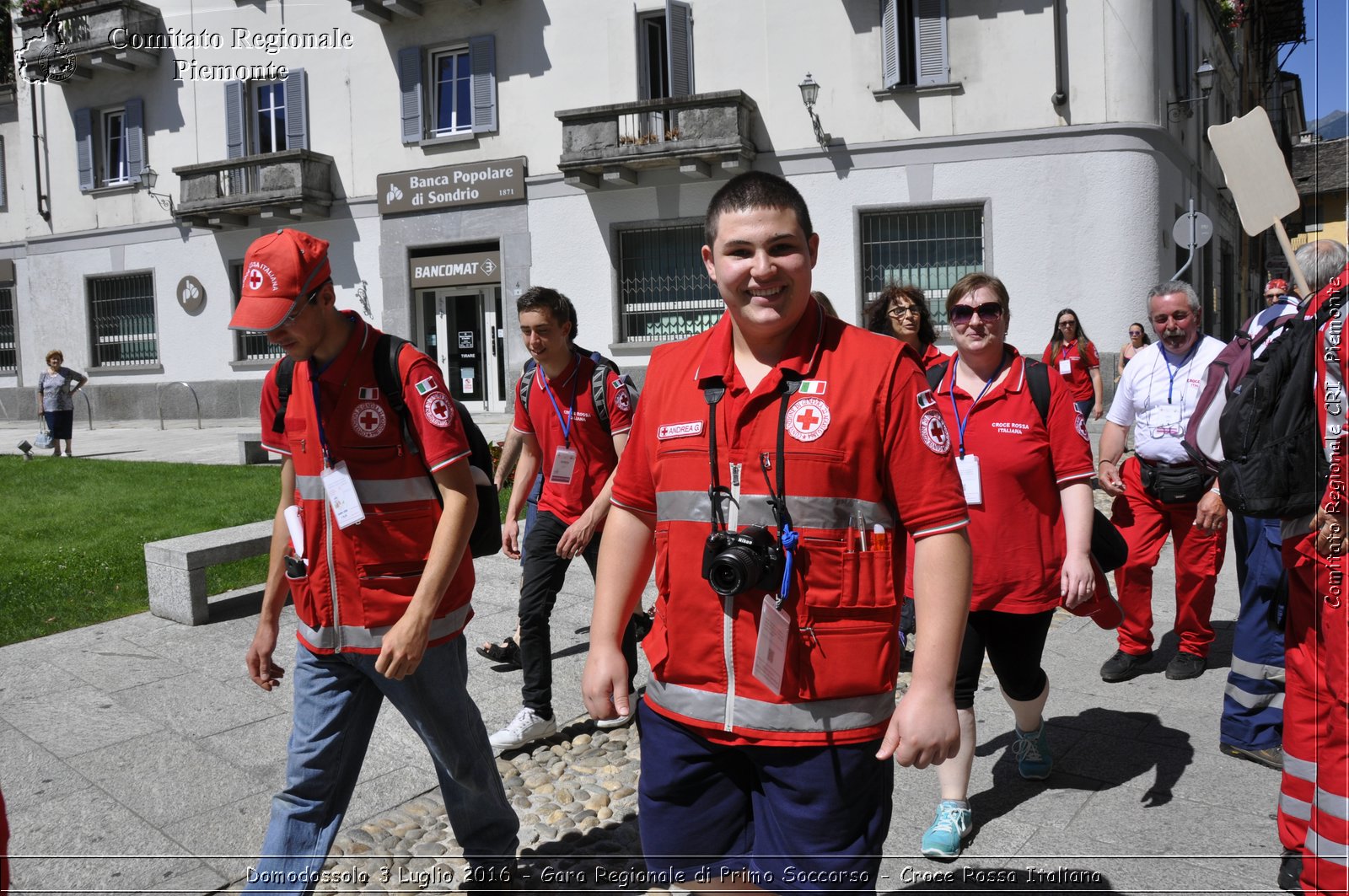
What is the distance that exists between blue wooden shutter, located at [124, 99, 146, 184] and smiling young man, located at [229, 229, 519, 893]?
24.1 m

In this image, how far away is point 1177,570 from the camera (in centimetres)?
547

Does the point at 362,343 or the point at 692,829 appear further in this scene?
the point at 362,343

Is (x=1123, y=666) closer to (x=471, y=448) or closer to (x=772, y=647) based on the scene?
(x=471, y=448)

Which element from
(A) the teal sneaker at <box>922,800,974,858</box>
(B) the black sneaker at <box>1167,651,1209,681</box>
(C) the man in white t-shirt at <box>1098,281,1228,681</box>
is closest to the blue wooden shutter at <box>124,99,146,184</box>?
(C) the man in white t-shirt at <box>1098,281,1228,681</box>

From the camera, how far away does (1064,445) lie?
3.71 m

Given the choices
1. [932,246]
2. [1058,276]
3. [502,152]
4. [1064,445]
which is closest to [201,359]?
[502,152]

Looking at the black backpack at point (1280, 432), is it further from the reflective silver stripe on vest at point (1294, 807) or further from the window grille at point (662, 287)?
the window grille at point (662, 287)

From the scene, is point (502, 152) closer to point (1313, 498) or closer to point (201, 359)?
point (201, 359)

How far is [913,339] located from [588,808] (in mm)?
2719

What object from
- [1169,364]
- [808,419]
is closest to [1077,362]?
[1169,364]

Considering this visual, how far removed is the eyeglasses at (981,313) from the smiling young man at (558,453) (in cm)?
162

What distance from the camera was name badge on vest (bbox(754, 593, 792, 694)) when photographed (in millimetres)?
2064

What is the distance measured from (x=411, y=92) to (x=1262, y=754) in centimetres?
1980

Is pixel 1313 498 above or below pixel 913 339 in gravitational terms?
below
